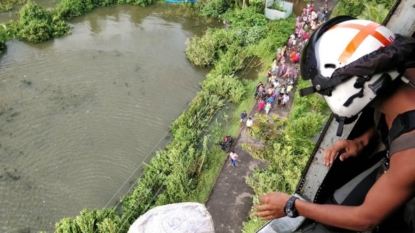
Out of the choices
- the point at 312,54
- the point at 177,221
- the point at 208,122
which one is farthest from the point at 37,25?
the point at 312,54

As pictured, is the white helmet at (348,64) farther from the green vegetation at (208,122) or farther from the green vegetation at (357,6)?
the green vegetation at (357,6)

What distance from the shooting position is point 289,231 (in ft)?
11.1

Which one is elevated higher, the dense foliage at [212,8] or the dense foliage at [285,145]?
the dense foliage at [212,8]

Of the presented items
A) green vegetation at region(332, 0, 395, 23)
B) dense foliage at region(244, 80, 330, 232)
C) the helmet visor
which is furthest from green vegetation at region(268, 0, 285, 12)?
the helmet visor

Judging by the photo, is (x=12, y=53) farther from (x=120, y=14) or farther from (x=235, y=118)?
(x=235, y=118)

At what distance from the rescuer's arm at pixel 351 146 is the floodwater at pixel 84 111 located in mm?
9599

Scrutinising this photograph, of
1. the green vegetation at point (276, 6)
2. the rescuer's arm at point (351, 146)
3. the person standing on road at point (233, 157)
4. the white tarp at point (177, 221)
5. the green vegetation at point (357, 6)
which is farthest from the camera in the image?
the green vegetation at point (276, 6)

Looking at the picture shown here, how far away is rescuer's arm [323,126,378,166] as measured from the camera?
3.14 metres

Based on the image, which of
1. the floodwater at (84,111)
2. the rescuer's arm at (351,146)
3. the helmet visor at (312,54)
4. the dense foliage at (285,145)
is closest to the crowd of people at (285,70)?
the dense foliage at (285,145)

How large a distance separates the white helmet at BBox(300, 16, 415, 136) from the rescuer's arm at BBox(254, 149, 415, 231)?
467mm

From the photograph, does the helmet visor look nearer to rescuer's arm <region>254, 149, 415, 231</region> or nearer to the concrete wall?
rescuer's arm <region>254, 149, 415, 231</region>

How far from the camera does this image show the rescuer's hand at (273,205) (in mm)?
2750

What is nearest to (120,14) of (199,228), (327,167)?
(199,228)

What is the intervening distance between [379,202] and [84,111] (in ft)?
45.9
